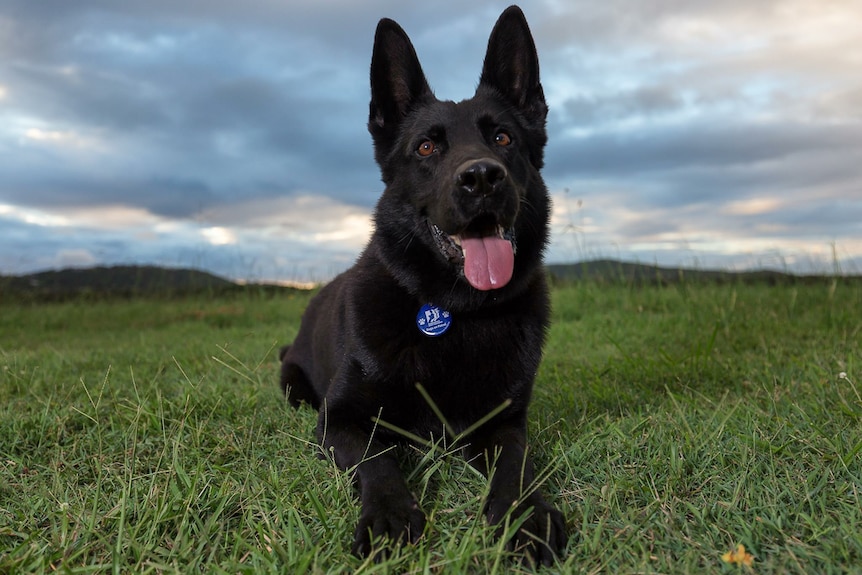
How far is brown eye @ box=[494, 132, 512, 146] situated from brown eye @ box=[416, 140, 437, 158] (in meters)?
0.32

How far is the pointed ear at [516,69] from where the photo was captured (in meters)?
3.38

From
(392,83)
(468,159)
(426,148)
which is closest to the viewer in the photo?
(468,159)

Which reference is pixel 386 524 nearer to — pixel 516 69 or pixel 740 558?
pixel 740 558

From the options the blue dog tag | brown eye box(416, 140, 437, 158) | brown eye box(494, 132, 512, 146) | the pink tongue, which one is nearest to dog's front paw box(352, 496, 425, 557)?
the blue dog tag

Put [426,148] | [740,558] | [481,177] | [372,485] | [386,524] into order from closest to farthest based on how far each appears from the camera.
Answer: [740,558] < [386,524] < [372,485] < [481,177] < [426,148]

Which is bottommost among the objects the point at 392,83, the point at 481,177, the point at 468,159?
the point at 481,177

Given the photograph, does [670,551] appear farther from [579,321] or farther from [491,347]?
[579,321]

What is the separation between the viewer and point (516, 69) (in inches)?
136

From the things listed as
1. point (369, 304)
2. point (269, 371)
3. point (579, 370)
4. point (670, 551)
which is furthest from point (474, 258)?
point (269, 371)

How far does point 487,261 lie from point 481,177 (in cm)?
39

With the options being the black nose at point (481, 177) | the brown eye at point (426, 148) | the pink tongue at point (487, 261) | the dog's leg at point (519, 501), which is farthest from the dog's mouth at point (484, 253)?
the dog's leg at point (519, 501)

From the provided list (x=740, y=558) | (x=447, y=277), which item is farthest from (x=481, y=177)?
(x=740, y=558)

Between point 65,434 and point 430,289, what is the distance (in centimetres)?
212

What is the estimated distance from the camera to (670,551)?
2064 mm
